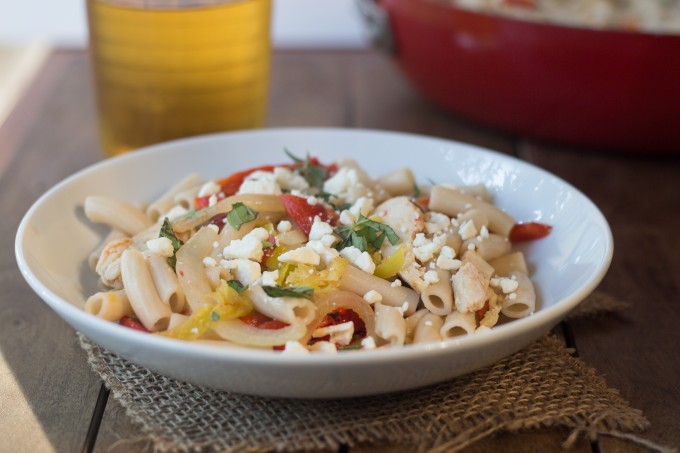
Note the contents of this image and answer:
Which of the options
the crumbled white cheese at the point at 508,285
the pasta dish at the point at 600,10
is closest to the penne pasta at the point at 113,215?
the crumbled white cheese at the point at 508,285

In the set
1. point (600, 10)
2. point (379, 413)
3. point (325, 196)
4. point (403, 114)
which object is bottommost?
point (403, 114)

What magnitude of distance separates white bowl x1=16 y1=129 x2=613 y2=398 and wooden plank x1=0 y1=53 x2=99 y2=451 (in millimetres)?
133

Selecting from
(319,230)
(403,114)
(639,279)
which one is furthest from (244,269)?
(403,114)

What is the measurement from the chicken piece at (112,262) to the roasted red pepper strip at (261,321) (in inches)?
11.3

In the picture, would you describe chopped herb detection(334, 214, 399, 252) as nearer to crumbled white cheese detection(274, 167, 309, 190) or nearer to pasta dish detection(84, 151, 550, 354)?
pasta dish detection(84, 151, 550, 354)

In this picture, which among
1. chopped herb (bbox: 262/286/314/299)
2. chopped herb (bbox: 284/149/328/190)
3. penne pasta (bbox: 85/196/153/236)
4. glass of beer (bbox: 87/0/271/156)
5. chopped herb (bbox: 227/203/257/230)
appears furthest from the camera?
glass of beer (bbox: 87/0/271/156)

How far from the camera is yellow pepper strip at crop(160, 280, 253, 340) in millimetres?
1373

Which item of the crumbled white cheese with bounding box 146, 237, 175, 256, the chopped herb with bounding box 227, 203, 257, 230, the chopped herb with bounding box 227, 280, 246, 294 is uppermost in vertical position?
the chopped herb with bounding box 227, 203, 257, 230

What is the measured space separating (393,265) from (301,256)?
175 mm

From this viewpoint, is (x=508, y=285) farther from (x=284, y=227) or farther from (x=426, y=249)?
(x=284, y=227)

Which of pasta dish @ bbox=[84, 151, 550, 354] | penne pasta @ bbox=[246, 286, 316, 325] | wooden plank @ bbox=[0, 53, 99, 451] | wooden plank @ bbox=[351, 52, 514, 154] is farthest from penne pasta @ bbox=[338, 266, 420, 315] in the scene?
wooden plank @ bbox=[351, 52, 514, 154]

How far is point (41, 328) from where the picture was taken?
174cm

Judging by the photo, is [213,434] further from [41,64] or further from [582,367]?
[41,64]

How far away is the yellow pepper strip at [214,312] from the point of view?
1.37 metres
